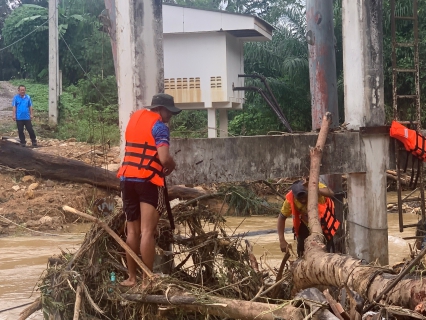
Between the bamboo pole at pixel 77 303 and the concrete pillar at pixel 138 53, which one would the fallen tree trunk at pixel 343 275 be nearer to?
the bamboo pole at pixel 77 303

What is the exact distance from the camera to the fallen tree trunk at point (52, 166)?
14.0 m

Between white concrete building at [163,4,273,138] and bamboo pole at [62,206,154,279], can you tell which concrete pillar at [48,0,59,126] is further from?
bamboo pole at [62,206,154,279]

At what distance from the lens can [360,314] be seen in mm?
3340

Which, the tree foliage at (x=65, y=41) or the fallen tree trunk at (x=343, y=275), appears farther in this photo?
the tree foliage at (x=65, y=41)

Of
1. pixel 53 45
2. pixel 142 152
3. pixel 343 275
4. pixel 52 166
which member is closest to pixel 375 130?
pixel 142 152

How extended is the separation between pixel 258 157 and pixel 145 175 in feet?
5.11

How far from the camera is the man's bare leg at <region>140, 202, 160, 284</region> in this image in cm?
509

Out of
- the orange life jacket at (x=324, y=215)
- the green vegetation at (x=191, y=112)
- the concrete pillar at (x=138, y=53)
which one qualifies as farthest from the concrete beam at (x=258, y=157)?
the green vegetation at (x=191, y=112)

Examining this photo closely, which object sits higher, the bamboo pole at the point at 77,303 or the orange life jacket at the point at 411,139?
the orange life jacket at the point at 411,139

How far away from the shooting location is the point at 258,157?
Result: 6.29 m

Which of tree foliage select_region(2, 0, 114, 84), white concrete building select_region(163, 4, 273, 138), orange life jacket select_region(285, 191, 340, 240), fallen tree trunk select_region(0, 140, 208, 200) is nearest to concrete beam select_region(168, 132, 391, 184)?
orange life jacket select_region(285, 191, 340, 240)

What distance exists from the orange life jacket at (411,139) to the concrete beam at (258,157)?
0.18 meters

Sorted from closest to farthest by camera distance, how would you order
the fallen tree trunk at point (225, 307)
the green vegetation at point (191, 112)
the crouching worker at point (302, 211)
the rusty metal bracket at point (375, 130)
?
the fallen tree trunk at point (225, 307), the crouching worker at point (302, 211), the rusty metal bracket at point (375, 130), the green vegetation at point (191, 112)

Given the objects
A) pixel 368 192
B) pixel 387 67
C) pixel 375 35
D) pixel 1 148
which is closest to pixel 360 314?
pixel 368 192
